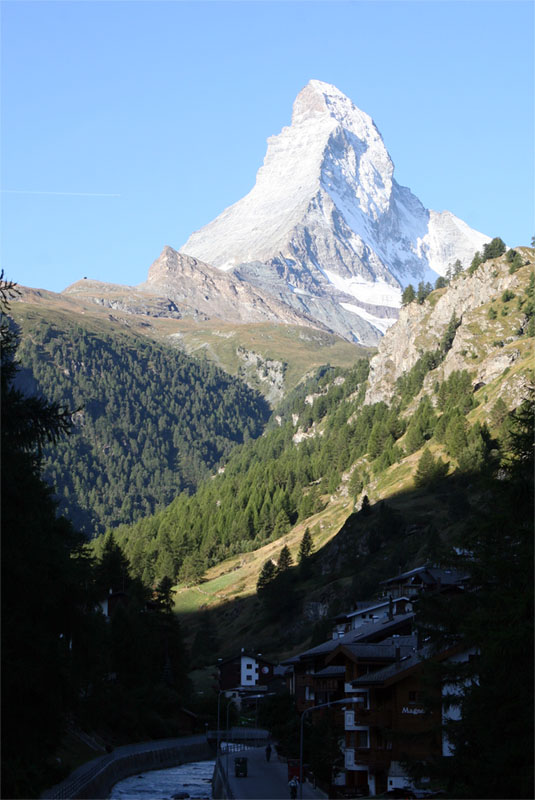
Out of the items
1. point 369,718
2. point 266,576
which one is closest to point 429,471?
point 266,576

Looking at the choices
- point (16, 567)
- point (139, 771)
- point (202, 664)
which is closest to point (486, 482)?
point (16, 567)

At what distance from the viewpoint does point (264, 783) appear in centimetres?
7031

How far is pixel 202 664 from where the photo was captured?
165125 mm

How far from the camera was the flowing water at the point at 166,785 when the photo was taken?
73688 millimetres

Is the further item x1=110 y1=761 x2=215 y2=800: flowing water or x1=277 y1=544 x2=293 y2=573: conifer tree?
x1=277 y1=544 x2=293 y2=573: conifer tree

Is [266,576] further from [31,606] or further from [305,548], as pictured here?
[31,606]

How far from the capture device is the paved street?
62.6m

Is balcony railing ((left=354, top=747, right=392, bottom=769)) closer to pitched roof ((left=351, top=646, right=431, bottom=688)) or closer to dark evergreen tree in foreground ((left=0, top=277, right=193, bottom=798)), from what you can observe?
pitched roof ((left=351, top=646, right=431, bottom=688))

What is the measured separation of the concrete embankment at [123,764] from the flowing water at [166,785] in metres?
0.78

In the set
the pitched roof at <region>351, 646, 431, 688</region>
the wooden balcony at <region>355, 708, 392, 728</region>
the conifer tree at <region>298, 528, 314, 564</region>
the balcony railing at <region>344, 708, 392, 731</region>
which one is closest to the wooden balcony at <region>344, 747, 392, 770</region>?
the balcony railing at <region>344, 708, 392, 731</region>

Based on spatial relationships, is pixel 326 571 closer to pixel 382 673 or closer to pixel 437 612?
pixel 382 673

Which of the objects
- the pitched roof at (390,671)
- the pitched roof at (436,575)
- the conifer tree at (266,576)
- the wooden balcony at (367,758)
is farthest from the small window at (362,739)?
the conifer tree at (266,576)

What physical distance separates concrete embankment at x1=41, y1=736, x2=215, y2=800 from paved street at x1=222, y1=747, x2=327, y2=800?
25.0ft

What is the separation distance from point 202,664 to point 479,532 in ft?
457
